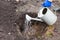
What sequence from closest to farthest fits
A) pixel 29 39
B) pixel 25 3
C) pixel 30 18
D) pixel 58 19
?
pixel 29 39 → pixel 30 18 → pixel 58 19 → pixel 25 3

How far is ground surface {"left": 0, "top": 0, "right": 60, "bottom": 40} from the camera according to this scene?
4223mm

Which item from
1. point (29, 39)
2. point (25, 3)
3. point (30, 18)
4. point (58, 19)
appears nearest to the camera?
point (29, 39)

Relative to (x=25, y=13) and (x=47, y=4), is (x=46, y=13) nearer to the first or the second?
(x=47, y=4)

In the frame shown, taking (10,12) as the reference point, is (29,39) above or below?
below

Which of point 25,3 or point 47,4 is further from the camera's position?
point 25,3

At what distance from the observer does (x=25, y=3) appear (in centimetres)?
530

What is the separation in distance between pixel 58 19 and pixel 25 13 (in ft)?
2.46

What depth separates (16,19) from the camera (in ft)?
15.3

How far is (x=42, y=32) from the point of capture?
170 inches

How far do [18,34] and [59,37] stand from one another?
0.81m

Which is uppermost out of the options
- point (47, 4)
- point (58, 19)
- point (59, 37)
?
point (47, 4)

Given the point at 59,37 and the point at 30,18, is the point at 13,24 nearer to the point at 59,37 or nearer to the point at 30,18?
the point at 30,18

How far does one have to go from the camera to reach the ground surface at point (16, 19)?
13.9ft

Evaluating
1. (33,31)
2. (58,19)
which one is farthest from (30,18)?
(58,19)
